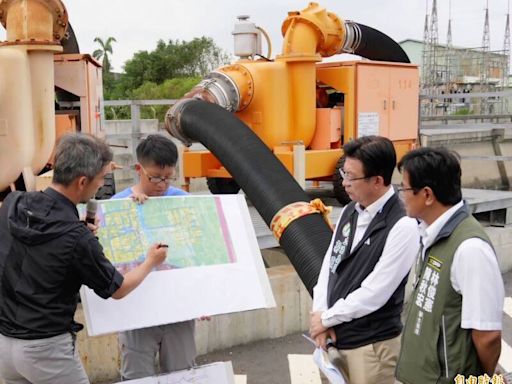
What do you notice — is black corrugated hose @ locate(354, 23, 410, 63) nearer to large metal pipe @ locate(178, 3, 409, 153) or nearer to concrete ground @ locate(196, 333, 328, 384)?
large metal pipe @ locate(178, 3, 409, 153)

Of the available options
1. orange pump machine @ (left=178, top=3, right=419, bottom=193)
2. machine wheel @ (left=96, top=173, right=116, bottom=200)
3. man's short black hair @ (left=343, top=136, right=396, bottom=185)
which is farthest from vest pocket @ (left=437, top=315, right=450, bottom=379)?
machine wheel @ (left=96, top=173, right=116, bottom=200)

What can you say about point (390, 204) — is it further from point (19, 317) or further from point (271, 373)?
point (271, 373)

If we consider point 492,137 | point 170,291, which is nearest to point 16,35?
point 170,291

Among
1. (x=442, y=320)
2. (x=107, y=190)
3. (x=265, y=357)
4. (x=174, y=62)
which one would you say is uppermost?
(x=174, y=62)

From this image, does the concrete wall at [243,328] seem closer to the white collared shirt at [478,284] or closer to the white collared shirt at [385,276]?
the white collared shirt at [385,276]

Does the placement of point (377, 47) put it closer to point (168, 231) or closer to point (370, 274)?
point (168, 231)

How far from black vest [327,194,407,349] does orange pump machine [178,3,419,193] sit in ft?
13.3

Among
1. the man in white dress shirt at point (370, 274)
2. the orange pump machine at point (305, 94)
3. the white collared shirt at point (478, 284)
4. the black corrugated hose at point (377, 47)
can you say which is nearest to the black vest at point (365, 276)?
the man in white dress shirt at point (370, 274)

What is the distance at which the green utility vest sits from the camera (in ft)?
7.34

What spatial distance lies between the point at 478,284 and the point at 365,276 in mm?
645

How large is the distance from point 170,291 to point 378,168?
1127 millimetres

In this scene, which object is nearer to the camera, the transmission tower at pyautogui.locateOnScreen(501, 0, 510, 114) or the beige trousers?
the beige trousers

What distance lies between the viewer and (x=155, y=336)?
3225mm

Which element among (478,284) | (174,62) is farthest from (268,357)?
(174,62)
